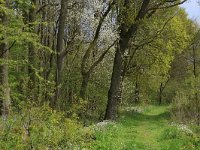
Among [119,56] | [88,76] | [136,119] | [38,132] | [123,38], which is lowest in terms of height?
[136,119]

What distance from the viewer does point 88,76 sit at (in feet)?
87.2

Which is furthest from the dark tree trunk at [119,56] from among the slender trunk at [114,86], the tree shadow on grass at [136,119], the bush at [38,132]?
the bush at [38,132]

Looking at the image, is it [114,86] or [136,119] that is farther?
[136,119]

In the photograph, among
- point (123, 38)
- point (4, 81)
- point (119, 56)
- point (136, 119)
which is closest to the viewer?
point (4, 81)

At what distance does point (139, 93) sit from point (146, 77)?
4532mm

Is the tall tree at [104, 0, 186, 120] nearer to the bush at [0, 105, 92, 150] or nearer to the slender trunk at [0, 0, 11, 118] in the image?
the slender trunk at [0, 0, 11, 118]

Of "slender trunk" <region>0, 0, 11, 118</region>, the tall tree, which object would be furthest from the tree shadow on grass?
"slender trunk" <region>0, 0, 11, 118</region>

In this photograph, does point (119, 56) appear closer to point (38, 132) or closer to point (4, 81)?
point (4, 81)

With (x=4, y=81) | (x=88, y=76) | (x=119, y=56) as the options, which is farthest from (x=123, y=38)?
(x=4, y=81)

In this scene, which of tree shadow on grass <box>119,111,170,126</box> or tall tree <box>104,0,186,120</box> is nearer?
tall tree <box>104,0,186,120</box>

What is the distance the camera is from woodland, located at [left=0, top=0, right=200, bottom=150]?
1108cm

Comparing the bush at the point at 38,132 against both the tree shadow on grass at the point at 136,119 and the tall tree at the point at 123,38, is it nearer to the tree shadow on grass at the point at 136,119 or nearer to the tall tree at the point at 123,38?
the tall tree at the point at 123,38

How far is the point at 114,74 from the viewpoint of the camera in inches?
977

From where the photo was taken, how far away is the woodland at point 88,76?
11.1 meters
